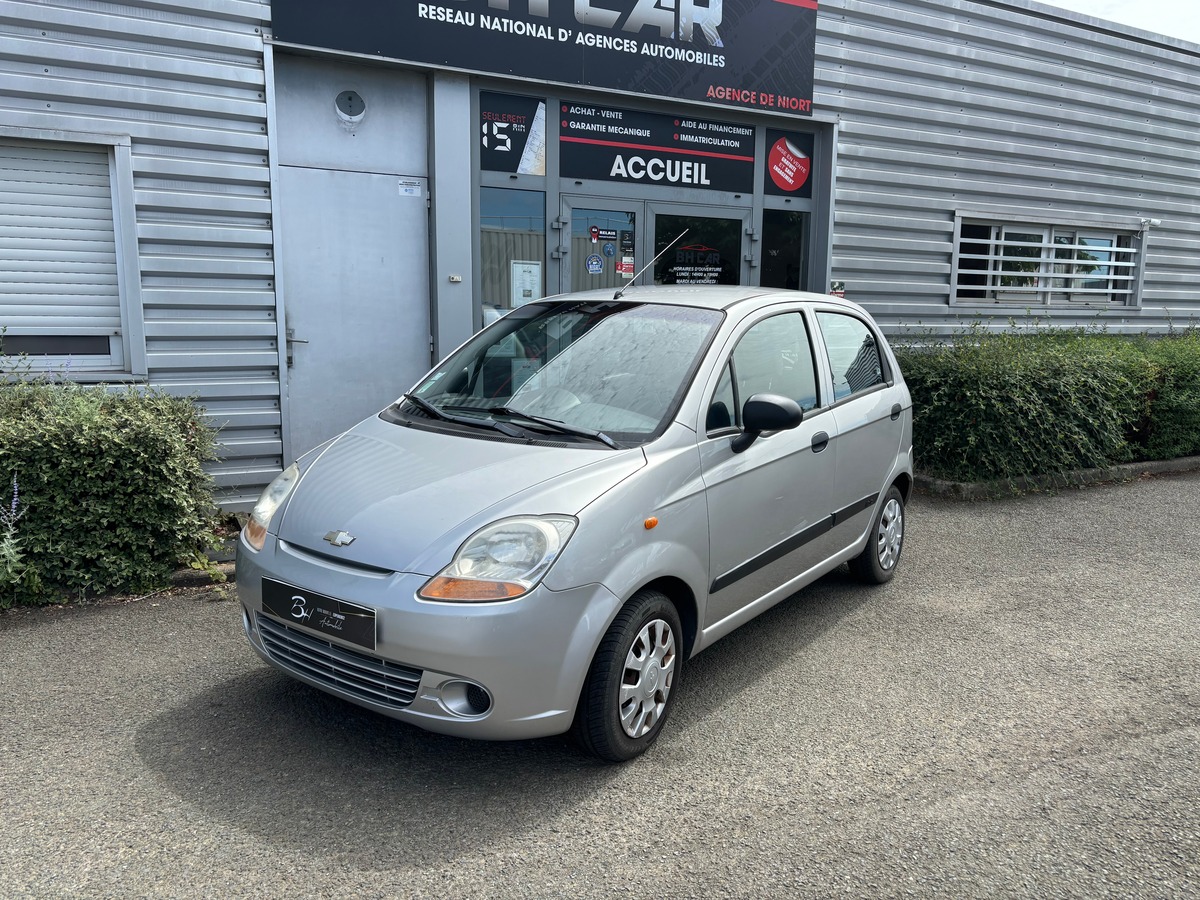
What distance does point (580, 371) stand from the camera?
161 inches

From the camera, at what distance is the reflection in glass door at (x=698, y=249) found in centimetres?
867

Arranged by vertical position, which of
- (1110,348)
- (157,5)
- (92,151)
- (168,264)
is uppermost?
(157,5)

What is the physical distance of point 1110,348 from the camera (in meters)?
9.59

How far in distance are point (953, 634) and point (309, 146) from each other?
18.5ft

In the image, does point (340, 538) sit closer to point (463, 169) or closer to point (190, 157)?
point (190, 157)

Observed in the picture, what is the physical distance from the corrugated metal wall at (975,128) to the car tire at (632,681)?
6.89 metres

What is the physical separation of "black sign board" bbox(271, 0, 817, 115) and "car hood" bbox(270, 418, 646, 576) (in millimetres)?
4360

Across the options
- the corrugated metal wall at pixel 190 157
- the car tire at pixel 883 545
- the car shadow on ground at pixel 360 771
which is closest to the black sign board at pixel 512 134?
the corrugated metal wall at pixel 190 157

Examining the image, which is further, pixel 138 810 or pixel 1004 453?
pixel 1004 453

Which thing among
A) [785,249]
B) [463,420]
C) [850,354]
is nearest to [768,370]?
[850,354]

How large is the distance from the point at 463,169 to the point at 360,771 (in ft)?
17.5

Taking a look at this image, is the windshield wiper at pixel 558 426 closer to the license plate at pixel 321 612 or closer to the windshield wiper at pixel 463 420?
the windshield wiper at pixel 463 420

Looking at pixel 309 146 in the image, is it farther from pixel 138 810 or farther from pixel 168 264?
pixel 138 810

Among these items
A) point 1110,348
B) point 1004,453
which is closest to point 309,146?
point 1004,453
